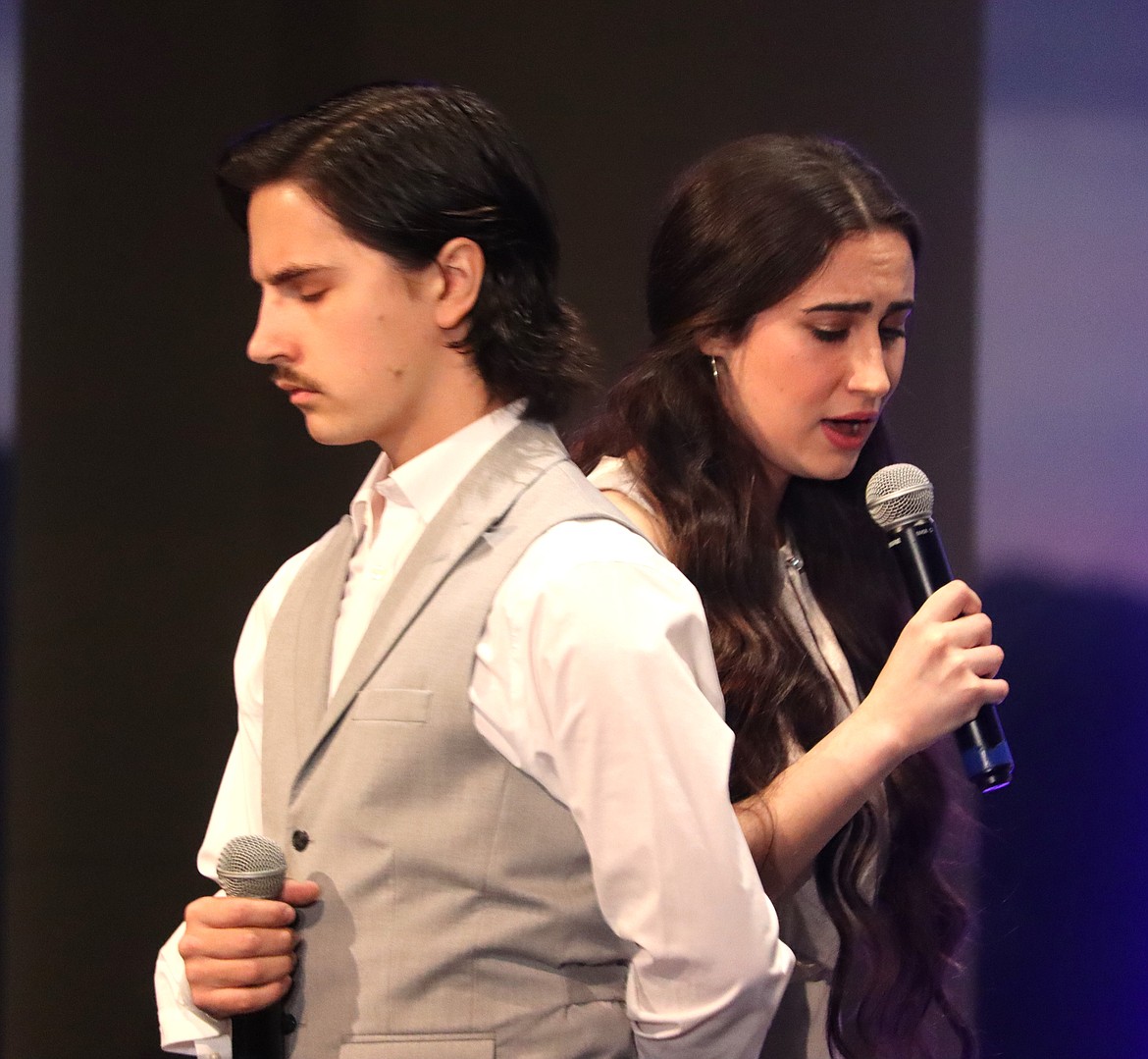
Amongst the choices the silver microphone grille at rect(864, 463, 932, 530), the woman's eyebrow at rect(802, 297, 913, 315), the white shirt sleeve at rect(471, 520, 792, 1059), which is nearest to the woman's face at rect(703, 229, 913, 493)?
the woman's eyebrow at rect(802, 297, 913, 315)

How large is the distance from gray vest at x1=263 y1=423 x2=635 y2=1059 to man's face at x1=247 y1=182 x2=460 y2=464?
15 cm

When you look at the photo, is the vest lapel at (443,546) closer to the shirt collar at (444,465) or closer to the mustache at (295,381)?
the shirt collar at (444,465)

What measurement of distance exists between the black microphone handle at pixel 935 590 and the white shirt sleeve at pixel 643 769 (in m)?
0.35

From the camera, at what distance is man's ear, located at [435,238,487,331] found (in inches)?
54.2

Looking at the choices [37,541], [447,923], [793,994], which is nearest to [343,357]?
[447,923]

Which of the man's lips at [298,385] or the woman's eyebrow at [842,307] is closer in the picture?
the man's lips at [298,385]

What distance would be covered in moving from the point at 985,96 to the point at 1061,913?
145 centimetres

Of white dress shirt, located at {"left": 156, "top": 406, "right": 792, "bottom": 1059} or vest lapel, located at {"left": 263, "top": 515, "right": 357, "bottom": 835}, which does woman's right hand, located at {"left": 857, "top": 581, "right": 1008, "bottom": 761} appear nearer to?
white dress shirt, located at {"left": 156, "top": 406, "right": 792, "bottom": 1059}

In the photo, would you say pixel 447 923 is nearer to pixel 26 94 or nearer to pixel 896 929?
pixel 896 929

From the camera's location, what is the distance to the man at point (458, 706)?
1.19 m

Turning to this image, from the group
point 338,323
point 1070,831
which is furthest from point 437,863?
point 1070,831

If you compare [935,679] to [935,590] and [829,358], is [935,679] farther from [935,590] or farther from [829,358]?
[829,358]

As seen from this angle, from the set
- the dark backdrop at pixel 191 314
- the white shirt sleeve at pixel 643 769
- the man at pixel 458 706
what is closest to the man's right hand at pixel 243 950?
the man at pixel 458 706

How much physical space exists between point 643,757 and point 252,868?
1.14ft
